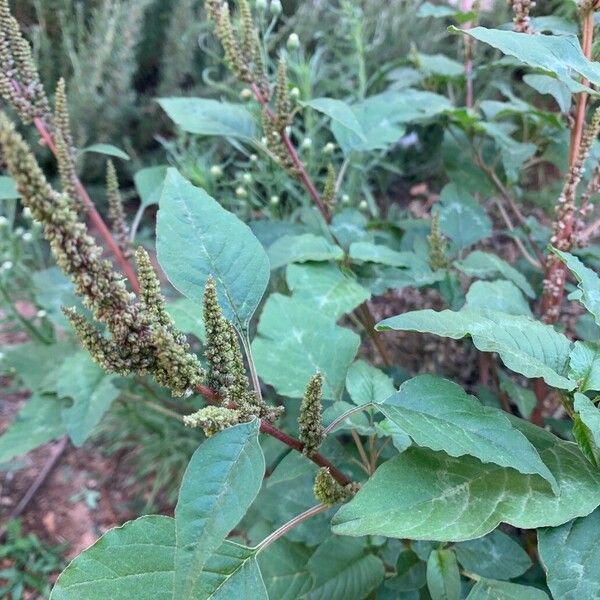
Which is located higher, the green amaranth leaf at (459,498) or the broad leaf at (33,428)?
the green amaranth leaf at (459,498)

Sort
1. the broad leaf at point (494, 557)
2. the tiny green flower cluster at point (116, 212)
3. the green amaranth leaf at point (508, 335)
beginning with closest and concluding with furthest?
the green amaranth leaf at point (508, 335) → the broad leaf at point (494, 557) → the tiny green flower cluster at point (116, 212)

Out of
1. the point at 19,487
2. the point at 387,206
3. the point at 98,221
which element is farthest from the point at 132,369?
the point at 387,206

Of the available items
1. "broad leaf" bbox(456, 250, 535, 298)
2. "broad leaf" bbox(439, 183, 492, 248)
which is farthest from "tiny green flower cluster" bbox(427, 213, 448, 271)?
"broad leaf" bbox(439, 183, 492, 248)

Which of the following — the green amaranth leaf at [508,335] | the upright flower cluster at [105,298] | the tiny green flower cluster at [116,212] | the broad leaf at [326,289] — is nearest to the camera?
the upright flower cluster at [105,298]

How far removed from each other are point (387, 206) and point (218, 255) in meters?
1.64

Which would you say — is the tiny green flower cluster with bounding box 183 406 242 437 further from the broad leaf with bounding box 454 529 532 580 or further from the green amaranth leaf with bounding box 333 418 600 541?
the broad leaf with bounding box 454 529 532 580

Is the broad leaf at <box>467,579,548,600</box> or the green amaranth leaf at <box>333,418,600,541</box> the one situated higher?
the green amaranth leaf at <box>333,418,600,541</box>

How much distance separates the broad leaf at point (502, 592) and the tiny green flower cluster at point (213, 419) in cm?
37

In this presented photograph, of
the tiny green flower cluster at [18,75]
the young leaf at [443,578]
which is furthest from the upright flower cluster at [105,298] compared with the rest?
the tiny green flower cluster at [18,75]

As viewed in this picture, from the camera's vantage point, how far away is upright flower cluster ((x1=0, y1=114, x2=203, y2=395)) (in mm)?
371

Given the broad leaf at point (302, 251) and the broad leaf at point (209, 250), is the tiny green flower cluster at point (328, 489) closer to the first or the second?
the broad leaf at point (209, 250)

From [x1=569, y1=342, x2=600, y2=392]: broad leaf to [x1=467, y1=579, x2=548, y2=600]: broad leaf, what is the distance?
226 millimetres

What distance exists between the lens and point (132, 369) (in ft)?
1.58

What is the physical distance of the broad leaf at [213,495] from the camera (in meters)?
0.44
